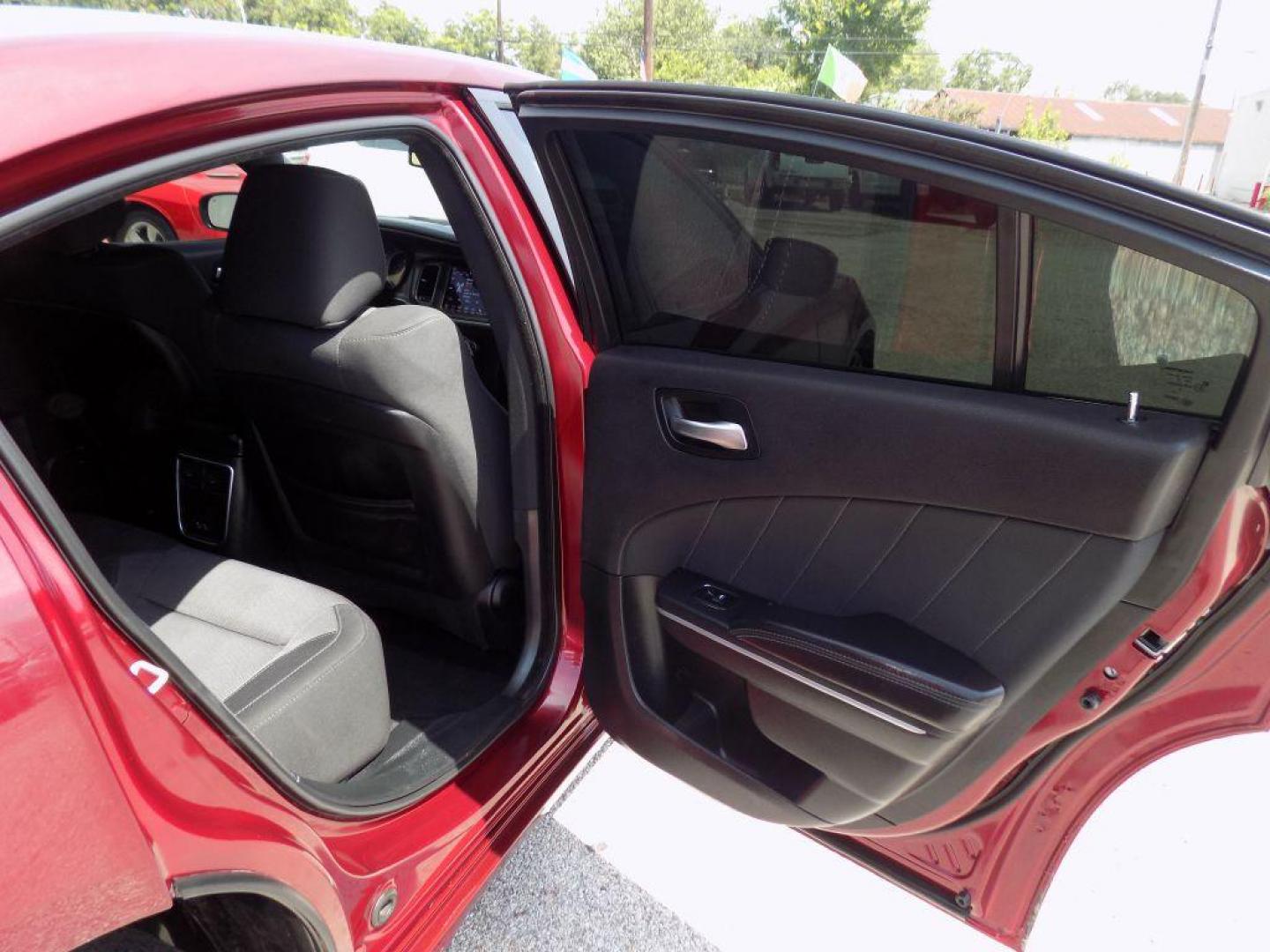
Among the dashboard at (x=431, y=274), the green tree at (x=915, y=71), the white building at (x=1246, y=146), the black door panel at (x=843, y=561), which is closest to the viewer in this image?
the black door panel at (x=843, y=561)

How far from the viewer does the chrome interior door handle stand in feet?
4.47

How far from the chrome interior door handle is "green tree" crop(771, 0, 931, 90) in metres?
31.7

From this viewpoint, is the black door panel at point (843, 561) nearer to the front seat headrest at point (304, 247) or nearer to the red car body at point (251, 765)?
the red car body at point (251, 765)

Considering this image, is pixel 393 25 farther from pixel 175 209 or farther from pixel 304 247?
pixel 304 247

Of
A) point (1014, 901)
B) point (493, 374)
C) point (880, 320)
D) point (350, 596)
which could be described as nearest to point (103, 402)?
point (350, 596)

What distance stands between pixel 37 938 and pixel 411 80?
1245 mm

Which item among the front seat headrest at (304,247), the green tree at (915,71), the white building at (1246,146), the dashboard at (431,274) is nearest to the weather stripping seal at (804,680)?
the front seat headrest at (304,247)

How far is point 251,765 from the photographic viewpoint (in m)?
1.01

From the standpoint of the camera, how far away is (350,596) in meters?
2.05

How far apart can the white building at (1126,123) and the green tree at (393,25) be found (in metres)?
27.9

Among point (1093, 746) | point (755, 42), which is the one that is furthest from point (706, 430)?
point (755, 42)

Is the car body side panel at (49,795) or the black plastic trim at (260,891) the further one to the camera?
the black plastic trim at (260,891)

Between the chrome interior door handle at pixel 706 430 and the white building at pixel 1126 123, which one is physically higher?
the white building at pixel 1126 123

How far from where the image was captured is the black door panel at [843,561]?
3.63 ft
